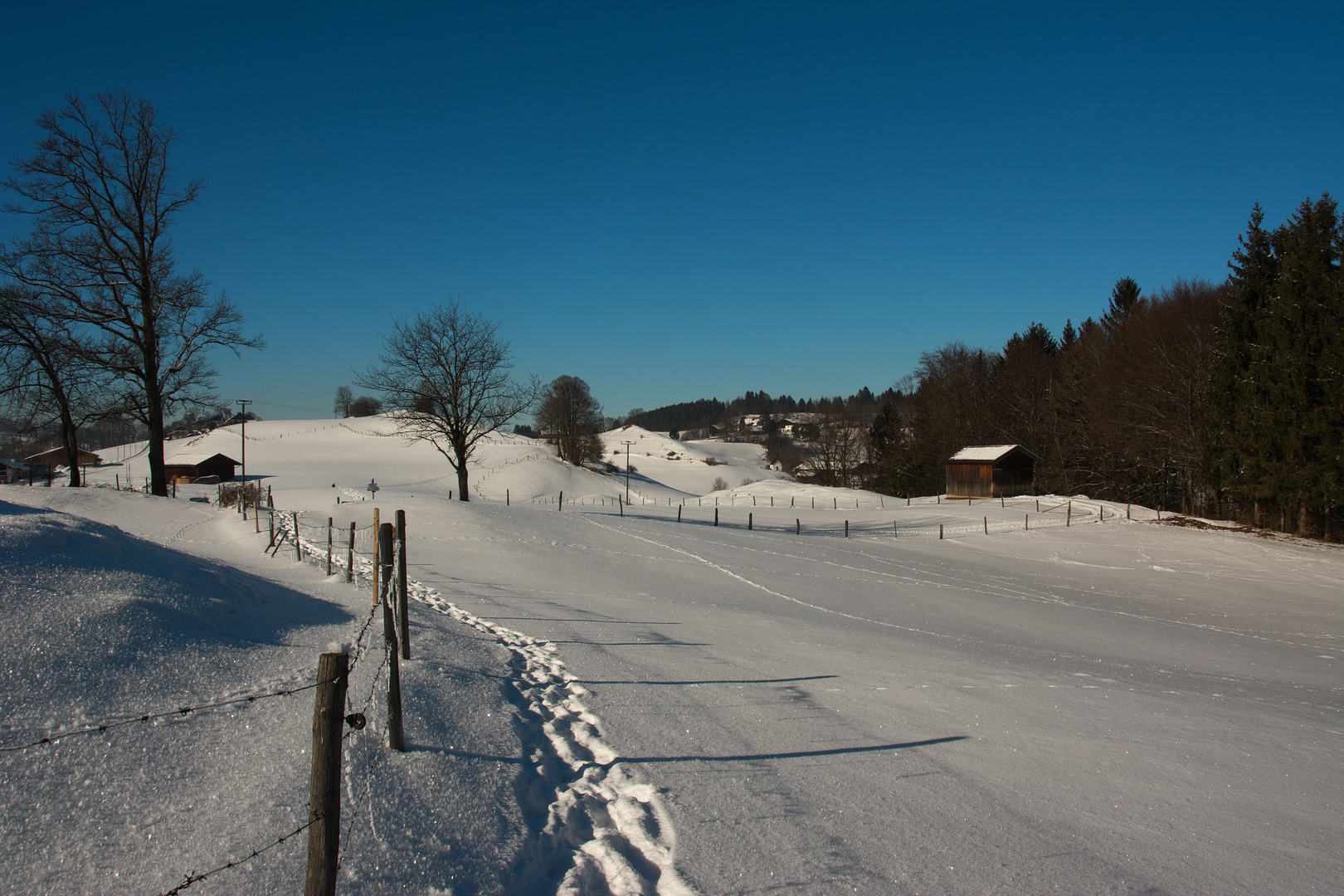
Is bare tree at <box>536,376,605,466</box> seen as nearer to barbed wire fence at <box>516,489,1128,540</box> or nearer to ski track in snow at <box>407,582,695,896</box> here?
barbed wire fence at <box>516,489,1128,540</box>

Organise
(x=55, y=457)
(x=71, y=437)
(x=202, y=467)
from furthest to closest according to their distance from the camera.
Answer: (x=55, y=457) → (x=202, y=467) → (x=71, y=437)

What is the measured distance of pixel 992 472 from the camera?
45156 millimetres

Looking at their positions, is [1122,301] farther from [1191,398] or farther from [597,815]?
[597,815]

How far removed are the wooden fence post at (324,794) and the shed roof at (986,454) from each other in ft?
157

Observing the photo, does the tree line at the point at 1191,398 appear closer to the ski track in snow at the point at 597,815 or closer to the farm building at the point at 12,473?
the ski track in snow at the point at 597,815

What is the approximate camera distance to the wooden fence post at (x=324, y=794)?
263 cm

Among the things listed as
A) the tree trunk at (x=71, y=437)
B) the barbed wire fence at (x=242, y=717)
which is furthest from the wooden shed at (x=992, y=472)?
the tree trunk at (x=71, y=437)

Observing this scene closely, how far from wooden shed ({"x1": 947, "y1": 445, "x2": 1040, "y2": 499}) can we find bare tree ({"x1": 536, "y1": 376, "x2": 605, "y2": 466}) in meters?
41.3

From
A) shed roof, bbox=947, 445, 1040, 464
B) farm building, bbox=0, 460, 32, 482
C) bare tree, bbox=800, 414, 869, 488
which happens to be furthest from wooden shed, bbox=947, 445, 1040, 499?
farm building, bbox=0, 460, 32, 482

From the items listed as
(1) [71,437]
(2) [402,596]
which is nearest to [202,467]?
(1) [71,437]

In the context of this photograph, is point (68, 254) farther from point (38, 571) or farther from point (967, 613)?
point (967, 613)

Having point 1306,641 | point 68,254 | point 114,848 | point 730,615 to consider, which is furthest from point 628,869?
point 68,254

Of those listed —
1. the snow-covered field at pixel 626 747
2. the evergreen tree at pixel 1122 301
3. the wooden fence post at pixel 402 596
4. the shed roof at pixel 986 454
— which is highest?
the evergreen tree at pixel 1122 301

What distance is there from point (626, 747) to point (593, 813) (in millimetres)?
1057
